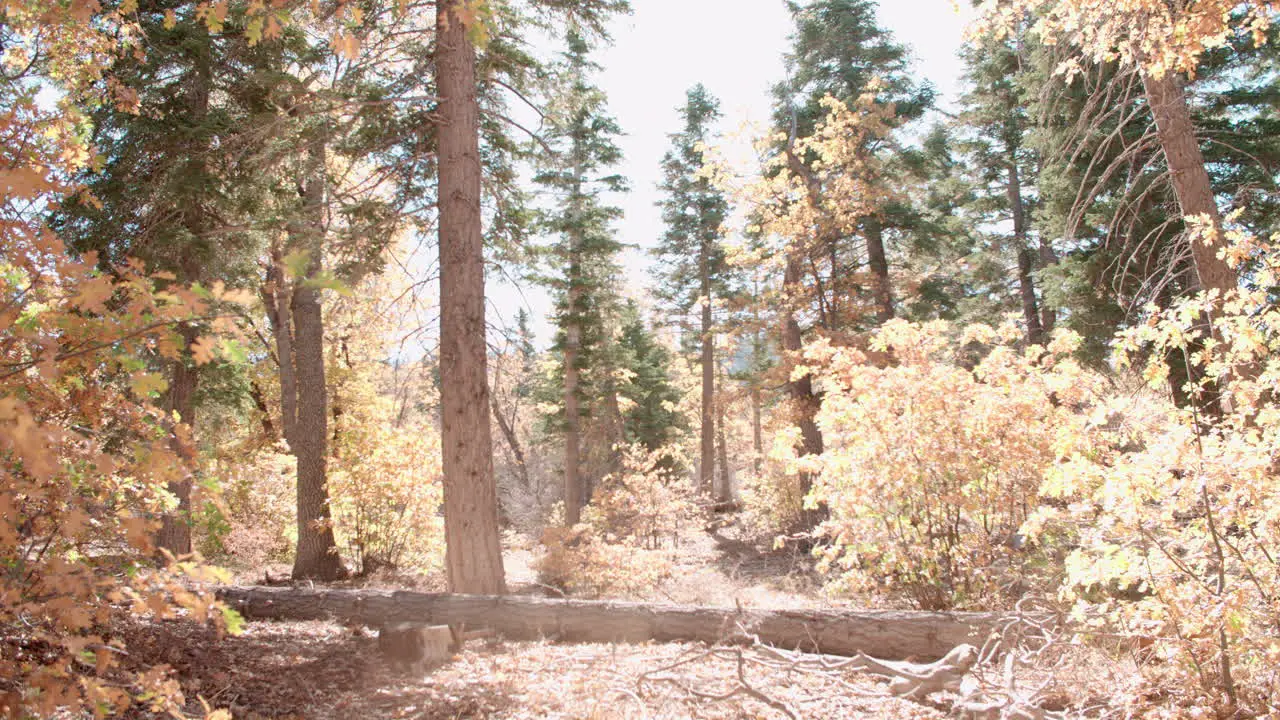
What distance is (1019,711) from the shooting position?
3.58 meters

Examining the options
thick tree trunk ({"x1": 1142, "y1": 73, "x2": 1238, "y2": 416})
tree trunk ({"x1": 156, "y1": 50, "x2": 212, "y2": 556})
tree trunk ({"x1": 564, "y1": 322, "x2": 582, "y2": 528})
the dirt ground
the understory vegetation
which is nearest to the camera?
the understory vegetation

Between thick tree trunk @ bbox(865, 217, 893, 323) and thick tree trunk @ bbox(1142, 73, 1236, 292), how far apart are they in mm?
7249

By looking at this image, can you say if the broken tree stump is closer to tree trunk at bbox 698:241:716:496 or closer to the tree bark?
tree trunk at bbox 698:241:716:496

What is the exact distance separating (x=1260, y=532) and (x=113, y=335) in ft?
16.4

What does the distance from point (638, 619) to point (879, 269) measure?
10858 mm

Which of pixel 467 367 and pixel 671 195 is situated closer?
pixel 467 367

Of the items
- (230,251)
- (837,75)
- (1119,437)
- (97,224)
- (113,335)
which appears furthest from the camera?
(837,75)

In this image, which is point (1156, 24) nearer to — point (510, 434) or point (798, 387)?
point (798, 387)

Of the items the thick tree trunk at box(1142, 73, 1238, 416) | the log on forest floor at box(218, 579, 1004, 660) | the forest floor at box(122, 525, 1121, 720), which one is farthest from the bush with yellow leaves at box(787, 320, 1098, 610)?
the forest floor at box(122, 525, 1121, 720)

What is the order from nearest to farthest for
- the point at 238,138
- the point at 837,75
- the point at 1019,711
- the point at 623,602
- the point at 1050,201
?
the point at 1019,711, the point at 623,602, the point at 238,138, the point at 1050,201, the point at 837,75

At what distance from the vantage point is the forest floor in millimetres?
4121

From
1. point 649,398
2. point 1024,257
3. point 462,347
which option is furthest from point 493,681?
point 649,398

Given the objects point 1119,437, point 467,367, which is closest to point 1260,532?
point 1119,437

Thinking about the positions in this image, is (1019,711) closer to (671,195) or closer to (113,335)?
(113,335)
